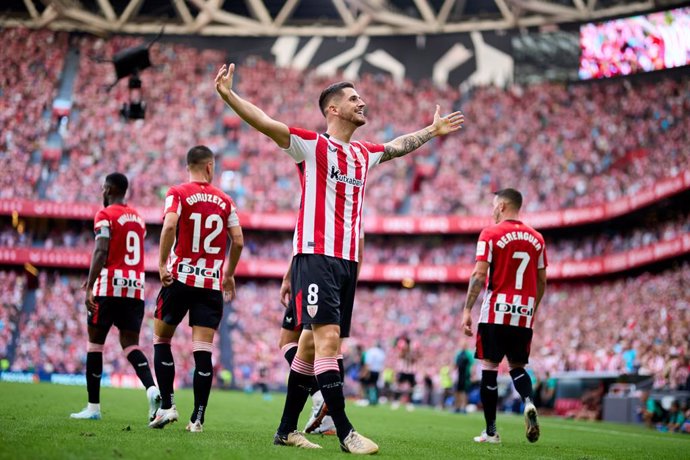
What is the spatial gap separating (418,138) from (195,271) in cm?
230

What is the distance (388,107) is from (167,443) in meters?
38.6

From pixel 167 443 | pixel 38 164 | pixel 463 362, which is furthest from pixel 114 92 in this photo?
pixel 167 443

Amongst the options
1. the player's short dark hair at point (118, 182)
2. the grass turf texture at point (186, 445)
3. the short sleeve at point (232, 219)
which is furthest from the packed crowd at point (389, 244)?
the short sleeve at point (232, 219)

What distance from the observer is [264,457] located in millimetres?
5320

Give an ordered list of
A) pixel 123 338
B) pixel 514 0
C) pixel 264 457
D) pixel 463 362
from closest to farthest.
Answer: pixel 264 457
pixel 123 338
pixel 463 362
pixel 514 0

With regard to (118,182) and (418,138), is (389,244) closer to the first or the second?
(118,182)

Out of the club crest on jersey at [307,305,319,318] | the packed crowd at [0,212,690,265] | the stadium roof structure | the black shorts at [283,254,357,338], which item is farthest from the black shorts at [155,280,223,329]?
the stadium roof structure

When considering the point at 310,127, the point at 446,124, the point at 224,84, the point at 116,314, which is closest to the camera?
the point at 224,84

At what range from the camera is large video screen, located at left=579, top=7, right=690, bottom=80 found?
119 ft

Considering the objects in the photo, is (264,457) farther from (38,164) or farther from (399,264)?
(38,164)

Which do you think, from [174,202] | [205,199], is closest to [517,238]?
[205,199]

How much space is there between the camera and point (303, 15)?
46531mm

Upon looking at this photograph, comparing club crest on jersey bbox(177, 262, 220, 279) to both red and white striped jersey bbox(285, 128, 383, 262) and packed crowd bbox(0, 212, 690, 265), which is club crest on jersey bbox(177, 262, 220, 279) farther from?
packed crowd bbox(0, 212, 690, 265)

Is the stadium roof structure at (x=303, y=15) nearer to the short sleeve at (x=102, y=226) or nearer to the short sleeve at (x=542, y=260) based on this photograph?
the short sleeve at (x=542, y=260)
